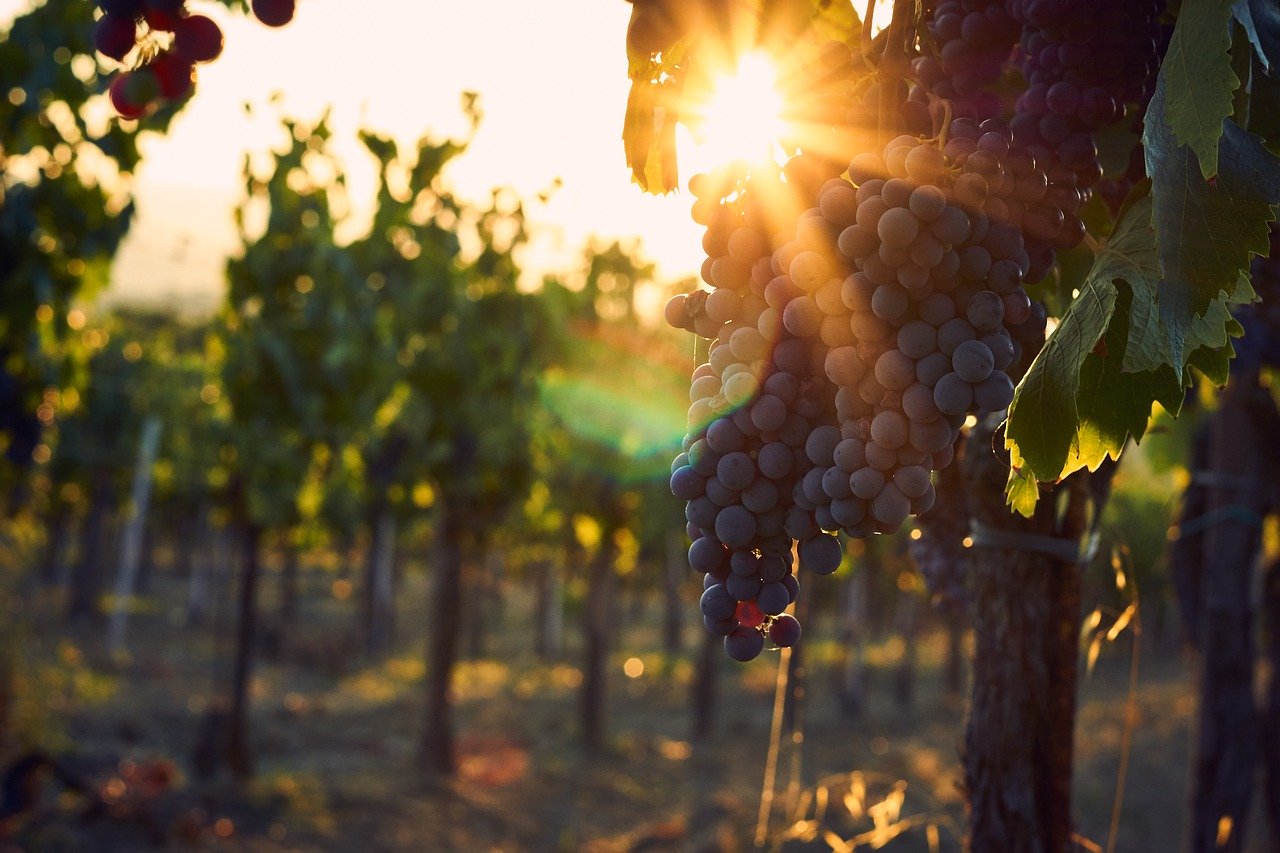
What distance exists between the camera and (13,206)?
472cm

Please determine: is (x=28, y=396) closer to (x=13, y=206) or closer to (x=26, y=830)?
(x=13, y=206)

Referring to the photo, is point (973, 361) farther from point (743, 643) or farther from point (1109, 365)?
point (743, 643)

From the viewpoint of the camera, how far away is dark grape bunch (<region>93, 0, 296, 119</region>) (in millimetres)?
1244

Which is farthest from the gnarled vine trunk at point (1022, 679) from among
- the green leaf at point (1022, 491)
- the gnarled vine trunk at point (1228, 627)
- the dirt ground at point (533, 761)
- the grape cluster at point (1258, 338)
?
the gnarled vine trunk at point (1228, 627)

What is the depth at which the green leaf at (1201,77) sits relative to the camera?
1.03 m

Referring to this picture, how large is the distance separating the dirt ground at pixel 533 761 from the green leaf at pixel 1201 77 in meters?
1.45

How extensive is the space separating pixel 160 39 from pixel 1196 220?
1.27 meters

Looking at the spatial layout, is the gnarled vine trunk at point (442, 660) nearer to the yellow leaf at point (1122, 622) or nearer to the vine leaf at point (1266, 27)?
the yellow leaf at point (1122, 622)

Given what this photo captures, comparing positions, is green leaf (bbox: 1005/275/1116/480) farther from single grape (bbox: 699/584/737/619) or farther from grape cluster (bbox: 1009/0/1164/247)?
single grape (bbox: 699/584/737/619)

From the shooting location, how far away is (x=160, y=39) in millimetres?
1300

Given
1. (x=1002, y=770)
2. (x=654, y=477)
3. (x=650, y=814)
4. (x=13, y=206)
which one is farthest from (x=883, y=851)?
(x=654, y=477)

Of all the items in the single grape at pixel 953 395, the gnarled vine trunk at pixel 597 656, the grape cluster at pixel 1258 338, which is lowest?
the gnarled vine trunk at pixel 597 656

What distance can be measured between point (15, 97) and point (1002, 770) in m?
4.95

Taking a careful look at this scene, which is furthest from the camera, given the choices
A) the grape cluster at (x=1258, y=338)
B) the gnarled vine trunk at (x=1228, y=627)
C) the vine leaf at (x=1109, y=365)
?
the gnarled vine trunk at (x=1228, y=627)
